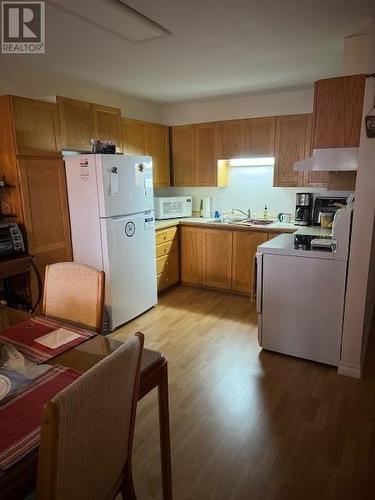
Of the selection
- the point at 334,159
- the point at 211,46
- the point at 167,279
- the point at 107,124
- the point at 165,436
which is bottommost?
the point at 167,279

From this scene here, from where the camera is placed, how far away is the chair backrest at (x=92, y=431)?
2.40 ft

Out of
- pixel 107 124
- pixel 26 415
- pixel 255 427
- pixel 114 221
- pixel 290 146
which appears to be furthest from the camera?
pixel 290 146

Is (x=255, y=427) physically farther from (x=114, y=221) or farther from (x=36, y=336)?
(x=114, y=221)

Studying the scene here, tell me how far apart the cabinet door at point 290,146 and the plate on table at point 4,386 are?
3.49 meters

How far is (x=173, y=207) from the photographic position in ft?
14.6

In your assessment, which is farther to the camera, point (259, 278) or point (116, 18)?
point (259, 278)

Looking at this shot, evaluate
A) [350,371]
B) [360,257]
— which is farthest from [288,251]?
[350,371]

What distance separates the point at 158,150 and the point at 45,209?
1939 mm

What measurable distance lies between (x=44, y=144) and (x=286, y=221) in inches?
111

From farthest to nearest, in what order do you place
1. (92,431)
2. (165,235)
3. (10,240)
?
(165,235)
(10,240)
(92,431)

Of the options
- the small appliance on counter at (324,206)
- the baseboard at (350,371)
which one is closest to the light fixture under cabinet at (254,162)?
the small appliance on counter at (324,206)

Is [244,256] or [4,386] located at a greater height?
[4,386]

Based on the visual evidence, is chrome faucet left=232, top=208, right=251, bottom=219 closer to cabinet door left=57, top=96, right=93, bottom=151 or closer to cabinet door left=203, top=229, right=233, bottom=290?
cabinet door left=203, top=229, right=233, bottom=290

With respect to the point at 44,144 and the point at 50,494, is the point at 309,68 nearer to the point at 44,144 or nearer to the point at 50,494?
the point at 44,144
